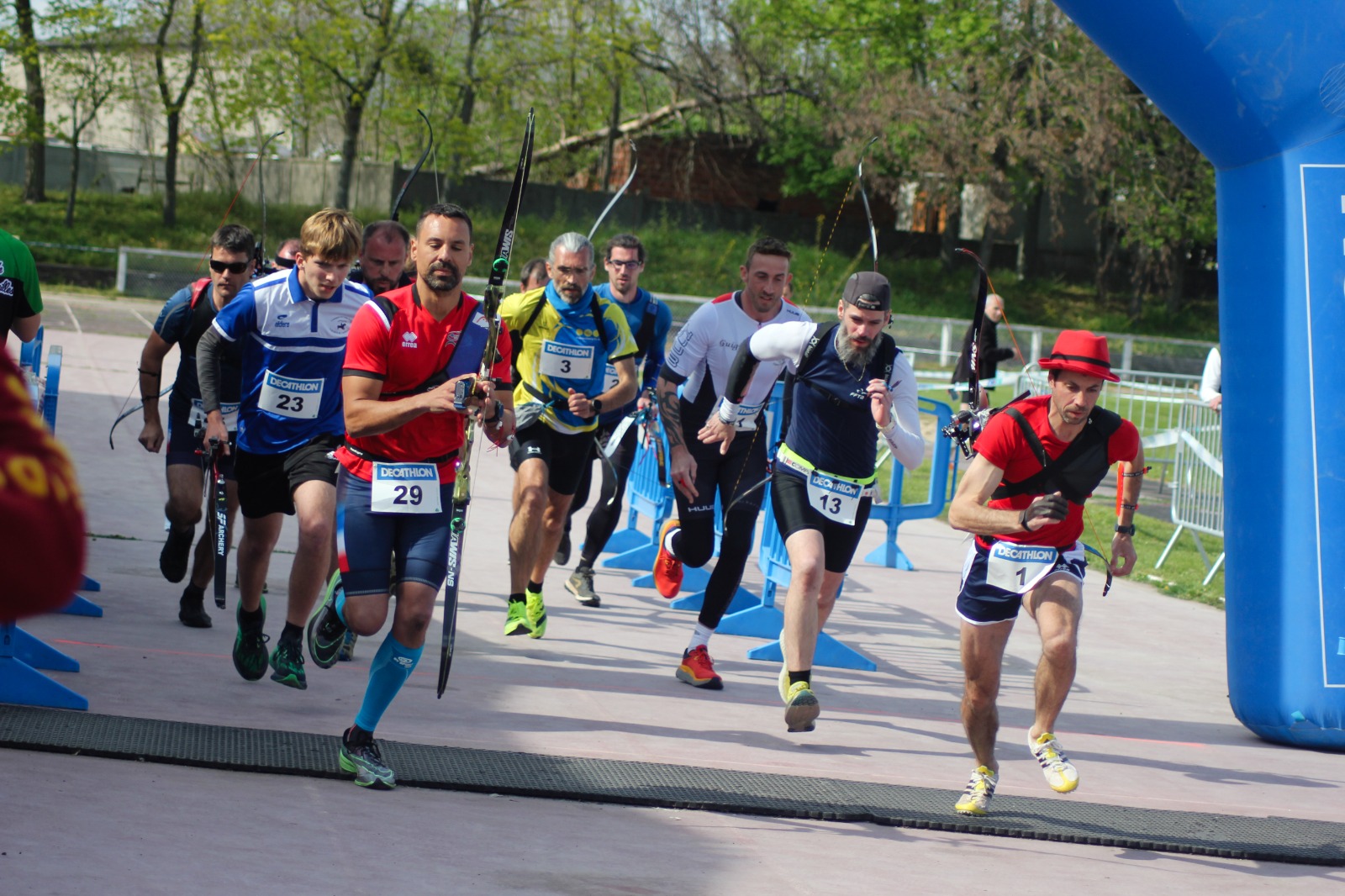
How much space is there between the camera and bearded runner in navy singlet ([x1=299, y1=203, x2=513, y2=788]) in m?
4.91

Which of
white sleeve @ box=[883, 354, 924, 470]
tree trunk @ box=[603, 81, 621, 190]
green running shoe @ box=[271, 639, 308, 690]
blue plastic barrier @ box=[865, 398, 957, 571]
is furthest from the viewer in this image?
tree trunk @ box=[603, 81, 621, 190]

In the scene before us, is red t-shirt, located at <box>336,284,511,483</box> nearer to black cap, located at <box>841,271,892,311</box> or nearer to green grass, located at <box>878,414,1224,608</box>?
black cap, located at <box>841,271,892,311</box>

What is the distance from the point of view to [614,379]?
892 centimetres

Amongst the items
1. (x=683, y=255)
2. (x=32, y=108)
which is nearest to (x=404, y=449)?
(x=32, y=108)

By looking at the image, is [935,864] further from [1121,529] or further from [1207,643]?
[1207,643]

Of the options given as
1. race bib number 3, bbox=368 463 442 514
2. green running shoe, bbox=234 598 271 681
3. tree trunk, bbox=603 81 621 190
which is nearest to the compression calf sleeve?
race bib number 3, bbox=368 463 442 514

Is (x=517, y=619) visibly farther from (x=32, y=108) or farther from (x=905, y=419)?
Result: (x=32, y=108)

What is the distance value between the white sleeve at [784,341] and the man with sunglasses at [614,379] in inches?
73.8

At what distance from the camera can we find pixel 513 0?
36.4 m

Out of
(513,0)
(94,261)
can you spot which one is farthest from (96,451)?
(513,0)

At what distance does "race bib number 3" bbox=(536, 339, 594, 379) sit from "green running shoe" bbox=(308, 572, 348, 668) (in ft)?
8.58

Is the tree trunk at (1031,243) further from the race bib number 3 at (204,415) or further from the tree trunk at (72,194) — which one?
the race bib number 3 at (204,415)

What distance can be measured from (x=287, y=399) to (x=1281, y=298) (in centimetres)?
448

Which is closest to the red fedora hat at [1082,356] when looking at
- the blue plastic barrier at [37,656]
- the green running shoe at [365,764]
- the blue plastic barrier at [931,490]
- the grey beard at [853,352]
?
the grey beard at [853,352]
